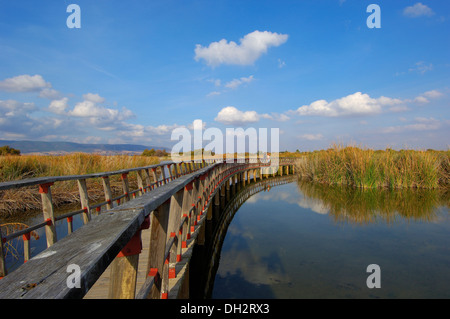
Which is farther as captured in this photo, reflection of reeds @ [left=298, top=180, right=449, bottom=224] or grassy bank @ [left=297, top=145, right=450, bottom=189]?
grassy bank @ [left=297, top=145, right=450, bottom=189]

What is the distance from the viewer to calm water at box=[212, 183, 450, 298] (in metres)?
5.93

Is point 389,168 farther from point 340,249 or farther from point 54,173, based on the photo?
point 54,173

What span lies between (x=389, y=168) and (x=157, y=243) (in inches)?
716

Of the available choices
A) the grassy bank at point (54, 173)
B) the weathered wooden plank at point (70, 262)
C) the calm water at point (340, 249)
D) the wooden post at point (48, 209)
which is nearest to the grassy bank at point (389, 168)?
the calm water at point (340, 249)

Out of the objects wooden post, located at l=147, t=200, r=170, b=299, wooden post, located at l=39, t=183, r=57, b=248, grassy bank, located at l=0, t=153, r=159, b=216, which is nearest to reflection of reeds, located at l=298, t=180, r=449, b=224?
wooden post, located at l=147, t=200, r=170, b=299

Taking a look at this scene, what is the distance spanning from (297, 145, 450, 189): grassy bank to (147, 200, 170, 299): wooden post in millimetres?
17396

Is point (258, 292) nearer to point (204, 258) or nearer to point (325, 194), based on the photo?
point (204, 258)

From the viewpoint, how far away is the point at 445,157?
17562mm

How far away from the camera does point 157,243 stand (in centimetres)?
215

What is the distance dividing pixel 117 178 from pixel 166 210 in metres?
14.2

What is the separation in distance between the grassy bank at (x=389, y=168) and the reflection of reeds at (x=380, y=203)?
0.69 metres

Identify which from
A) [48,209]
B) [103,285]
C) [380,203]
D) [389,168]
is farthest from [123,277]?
[389,168]

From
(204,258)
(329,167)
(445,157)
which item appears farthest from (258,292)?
(445,157)

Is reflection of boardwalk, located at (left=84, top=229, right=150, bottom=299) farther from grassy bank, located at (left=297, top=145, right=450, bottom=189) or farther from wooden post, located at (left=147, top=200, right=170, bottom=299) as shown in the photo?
grassy bank, located at (left=297, top=145, right=450, bottom=189)
